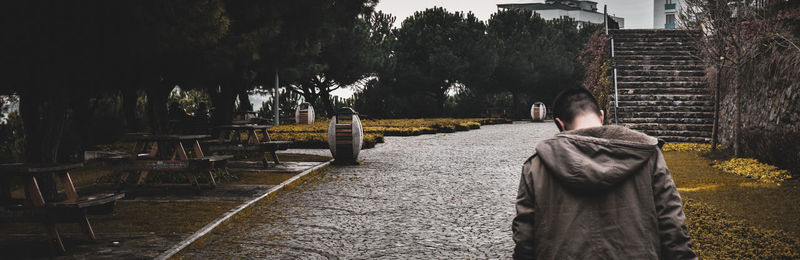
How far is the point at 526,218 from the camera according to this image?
2553 mm

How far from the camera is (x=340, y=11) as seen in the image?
43.9 feet

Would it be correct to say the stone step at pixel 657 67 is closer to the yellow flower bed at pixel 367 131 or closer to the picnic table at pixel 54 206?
the yellow flower bed at pixel 367 131

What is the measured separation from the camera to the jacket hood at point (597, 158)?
2.33m

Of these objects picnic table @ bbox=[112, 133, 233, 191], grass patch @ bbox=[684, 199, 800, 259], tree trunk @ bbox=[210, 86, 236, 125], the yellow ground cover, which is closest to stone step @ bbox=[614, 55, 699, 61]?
the yellow ground cover

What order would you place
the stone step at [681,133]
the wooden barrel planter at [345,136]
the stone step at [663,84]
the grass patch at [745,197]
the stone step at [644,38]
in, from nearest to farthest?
the grass patch at [745,197]
the wooden barrel planter at [345,136]
the stone step at [681,133]
the stone step at [663,84]
the stone step at [644,38]

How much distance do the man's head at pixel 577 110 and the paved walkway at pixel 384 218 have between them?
2.82 metres

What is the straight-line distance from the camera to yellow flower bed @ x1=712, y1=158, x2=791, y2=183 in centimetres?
876

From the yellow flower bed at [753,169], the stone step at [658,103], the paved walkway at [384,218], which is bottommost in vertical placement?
the paved walkway at [384,218]

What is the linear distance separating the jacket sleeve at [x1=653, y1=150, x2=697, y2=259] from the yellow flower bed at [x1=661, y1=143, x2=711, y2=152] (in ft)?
40.4

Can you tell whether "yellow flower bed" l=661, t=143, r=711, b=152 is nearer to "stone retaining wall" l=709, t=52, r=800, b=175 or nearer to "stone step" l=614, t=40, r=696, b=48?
"stone retaining wall" l=709, t=52, r=800, b=175

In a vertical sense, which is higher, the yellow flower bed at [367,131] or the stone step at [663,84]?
the stone step at [663,84]

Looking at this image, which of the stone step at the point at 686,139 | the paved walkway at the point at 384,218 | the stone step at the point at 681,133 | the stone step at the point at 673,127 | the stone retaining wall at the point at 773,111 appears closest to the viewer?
the paved walkway at the point at 384,218

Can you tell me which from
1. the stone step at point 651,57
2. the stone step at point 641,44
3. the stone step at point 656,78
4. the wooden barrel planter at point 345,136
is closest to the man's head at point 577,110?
the wooden barrel planter at point 345,136

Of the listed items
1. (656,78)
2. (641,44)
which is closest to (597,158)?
(656,78)
